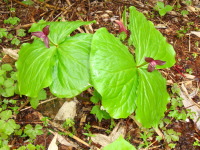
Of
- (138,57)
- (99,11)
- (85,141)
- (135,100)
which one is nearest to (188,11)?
(99,11)

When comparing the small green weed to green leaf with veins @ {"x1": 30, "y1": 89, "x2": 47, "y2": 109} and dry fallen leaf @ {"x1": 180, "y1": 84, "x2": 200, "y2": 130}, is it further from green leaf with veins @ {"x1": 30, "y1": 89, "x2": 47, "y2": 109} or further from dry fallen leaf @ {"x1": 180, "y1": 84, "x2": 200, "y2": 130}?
dry fallen leaf @ {"x1": 180, "y1": 84, "x2": 200, "y2": 130}

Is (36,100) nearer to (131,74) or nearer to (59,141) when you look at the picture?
(59,141)

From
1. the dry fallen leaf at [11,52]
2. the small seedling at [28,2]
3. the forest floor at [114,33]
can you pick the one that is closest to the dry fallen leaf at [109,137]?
the forest floor at [114,33]

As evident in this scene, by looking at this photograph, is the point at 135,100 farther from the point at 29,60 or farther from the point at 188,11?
the point at 188,11

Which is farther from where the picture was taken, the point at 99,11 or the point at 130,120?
the point at 99,11

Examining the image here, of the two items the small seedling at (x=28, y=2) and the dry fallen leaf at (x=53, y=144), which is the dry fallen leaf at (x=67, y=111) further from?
the small seedling at (x=28, y=2)

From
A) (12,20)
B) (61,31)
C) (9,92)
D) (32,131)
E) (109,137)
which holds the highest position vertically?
(61,31)

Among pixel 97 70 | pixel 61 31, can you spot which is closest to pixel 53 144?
pixel 97 70
